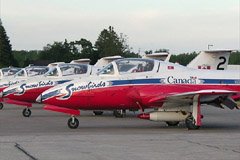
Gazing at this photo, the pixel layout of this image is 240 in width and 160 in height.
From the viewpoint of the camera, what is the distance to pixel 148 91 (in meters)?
16.5

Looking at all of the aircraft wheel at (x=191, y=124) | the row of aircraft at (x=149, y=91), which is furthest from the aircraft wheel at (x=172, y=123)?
the aircraft wheel at (x=191, y=124)

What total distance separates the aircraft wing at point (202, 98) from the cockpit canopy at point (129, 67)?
1145mm

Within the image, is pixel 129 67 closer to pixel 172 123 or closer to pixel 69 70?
pixel 172 123

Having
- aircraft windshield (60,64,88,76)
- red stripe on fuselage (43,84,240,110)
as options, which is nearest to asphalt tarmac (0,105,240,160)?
red stripe on fuselage (43,84,240,110)

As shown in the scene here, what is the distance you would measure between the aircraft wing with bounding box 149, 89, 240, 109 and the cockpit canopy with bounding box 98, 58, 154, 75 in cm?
114

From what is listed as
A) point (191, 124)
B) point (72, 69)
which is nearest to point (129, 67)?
point (191, 124)

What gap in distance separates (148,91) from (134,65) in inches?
41.3

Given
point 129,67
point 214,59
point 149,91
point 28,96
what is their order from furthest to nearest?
point 214,59 < point 28,96 < point 129,67 < point 149,91

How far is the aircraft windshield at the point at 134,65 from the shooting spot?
16953 millimetres

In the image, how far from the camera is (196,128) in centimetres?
1616

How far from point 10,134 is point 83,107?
2.44 m

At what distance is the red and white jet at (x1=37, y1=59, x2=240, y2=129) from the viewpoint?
16281 mm

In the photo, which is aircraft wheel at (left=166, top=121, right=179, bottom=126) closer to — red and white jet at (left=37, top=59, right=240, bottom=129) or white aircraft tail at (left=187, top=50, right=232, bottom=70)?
red and white jet at (left=37, top=59, right=240, bottom=129)
